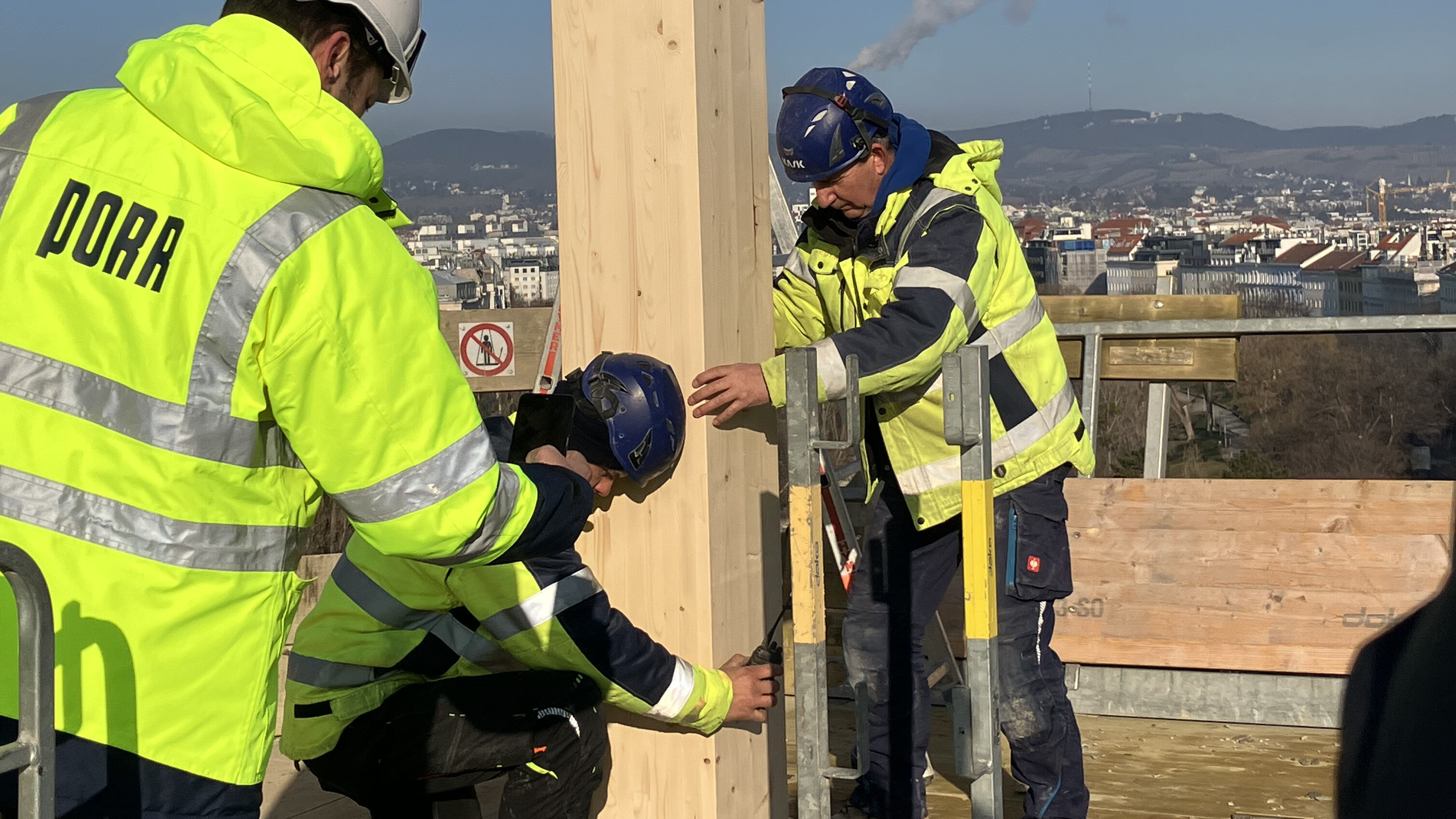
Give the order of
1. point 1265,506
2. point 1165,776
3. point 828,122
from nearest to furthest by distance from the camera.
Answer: point 828,122, point 1165,776, point 1265,506

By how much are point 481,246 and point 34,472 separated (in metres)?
27.2

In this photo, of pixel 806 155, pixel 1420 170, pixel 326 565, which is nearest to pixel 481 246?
pixel 326 565

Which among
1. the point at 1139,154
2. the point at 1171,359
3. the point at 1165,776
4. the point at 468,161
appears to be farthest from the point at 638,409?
the point at 1139,154

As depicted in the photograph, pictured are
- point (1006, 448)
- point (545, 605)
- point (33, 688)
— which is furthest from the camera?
point (1006, 448)

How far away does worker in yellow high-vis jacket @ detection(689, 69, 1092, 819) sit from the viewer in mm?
3648

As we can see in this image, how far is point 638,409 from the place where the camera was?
288 centimetres

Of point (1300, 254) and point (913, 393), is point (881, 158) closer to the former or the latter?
point (913, 393)

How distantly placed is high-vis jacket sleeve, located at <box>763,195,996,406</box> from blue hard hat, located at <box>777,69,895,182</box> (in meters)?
0.30

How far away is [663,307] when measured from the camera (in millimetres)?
3043

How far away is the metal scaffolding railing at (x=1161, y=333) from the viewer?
5.41 m

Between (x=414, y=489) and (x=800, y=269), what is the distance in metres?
2.39

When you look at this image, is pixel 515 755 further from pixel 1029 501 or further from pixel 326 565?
pixel 326 565

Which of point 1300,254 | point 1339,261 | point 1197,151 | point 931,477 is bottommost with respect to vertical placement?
point 1339,261

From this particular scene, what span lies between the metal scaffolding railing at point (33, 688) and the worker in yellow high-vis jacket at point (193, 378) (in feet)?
0.19
